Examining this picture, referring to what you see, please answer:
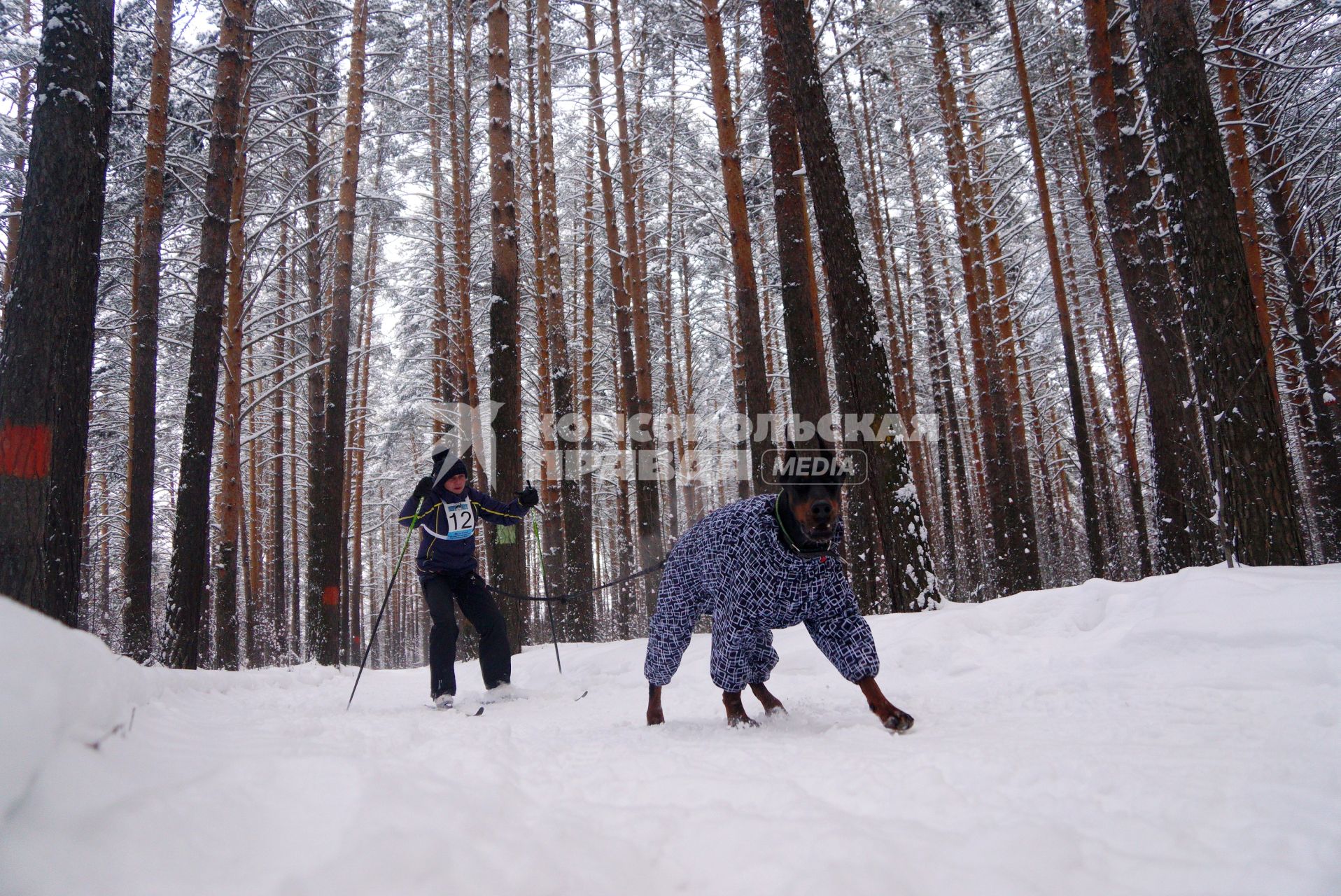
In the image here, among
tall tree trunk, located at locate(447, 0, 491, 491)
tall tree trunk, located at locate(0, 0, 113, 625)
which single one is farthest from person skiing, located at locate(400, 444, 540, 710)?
tall tree trunk, located at locate(447, 0, 491, 491)

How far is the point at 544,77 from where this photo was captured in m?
12.2

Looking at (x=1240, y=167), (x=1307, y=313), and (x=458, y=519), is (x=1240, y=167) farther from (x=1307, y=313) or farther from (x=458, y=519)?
(x=458, y=519)

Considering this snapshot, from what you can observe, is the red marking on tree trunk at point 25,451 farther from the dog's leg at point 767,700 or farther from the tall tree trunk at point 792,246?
the tall tree trunk at point 792,246

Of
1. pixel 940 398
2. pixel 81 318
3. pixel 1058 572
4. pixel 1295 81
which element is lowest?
pixel 1058 572

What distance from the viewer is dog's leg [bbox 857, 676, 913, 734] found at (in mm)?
2820

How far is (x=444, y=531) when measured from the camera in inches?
211

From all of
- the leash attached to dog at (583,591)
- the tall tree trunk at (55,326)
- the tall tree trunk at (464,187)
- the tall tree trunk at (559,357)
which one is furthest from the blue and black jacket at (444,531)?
the tall tree trunk at (464,187)

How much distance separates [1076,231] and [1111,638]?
18.8 metres

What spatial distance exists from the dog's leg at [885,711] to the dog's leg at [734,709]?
0.60 meters

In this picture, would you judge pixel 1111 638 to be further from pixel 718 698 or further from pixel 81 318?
pixel 81 318

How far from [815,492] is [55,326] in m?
4.73

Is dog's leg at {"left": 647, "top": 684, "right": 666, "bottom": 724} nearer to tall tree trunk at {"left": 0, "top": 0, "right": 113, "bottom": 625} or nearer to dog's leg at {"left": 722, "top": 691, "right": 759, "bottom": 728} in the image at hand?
dog's leg at {"left": 722, "top": 691, "right": 759, "bottom": 728}

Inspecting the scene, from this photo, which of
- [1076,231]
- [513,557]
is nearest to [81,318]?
[513,557]

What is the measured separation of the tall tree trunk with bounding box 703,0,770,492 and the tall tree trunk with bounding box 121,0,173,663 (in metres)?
7.34
